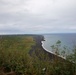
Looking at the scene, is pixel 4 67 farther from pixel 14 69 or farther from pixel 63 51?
pixel 63 51

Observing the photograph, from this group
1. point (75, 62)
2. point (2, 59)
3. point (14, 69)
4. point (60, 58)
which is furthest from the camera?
point (2, 59)

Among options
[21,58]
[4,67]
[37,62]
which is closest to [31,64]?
[37,62]

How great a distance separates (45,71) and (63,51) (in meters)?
1.04

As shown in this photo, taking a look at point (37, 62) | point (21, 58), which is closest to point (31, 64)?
point (37, 62)

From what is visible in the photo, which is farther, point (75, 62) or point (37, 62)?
point (37, 62)

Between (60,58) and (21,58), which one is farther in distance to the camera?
(21,58)

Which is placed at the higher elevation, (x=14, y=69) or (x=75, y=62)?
(x=75, y=62)

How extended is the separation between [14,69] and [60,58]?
1993mm

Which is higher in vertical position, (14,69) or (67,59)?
(67,59)

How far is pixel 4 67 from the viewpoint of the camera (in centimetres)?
862

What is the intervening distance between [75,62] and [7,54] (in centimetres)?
345

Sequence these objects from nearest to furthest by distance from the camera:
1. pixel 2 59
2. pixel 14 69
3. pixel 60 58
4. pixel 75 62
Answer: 1. pixel 75 62
2. pixel 60 58
3. pixel 14 69
4. pixel 2 59

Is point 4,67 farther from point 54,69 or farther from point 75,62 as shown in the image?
point 75,62

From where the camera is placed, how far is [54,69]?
23.9 ft
